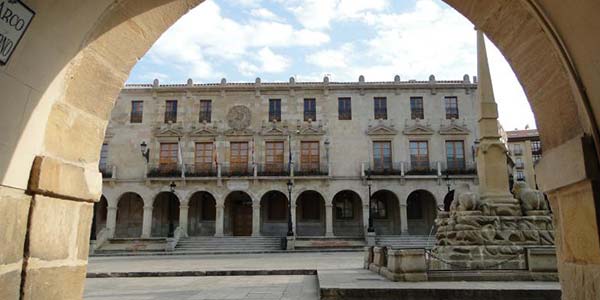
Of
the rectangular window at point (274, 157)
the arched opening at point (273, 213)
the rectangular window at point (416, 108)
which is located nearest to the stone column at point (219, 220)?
the arched opening at point (273, 213)

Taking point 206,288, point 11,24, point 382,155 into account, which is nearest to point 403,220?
point 382,155

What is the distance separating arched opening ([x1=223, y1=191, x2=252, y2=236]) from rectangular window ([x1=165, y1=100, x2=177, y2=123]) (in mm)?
7043

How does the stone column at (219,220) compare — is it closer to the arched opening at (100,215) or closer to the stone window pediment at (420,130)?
the arched opening at (100,215)

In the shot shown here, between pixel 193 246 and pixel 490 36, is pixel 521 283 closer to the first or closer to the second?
pixel 490 36

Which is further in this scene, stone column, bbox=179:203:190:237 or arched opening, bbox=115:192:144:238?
arched opening, bbox=115:192:144:238

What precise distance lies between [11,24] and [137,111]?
3363 cm

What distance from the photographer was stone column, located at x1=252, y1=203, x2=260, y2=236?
102 feet

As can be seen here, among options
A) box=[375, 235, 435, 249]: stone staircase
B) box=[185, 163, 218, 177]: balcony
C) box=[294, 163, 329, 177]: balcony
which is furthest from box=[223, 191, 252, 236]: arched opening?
box=[375, 235, 435, 249]: stone staircase

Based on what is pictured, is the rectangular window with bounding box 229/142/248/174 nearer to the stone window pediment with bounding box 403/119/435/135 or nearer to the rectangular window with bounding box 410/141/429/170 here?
the stone window pediment with bounding box 403/119/435/135

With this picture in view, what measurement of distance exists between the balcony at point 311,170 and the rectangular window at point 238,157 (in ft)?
12.1

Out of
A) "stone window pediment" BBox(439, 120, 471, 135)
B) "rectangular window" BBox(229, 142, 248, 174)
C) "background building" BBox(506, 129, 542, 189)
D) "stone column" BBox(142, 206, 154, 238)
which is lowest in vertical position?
"stone column" BBox(142, 206, 154, 238)

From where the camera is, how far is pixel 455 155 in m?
32.6

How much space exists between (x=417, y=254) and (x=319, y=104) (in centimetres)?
2567

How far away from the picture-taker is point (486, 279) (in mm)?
8867
